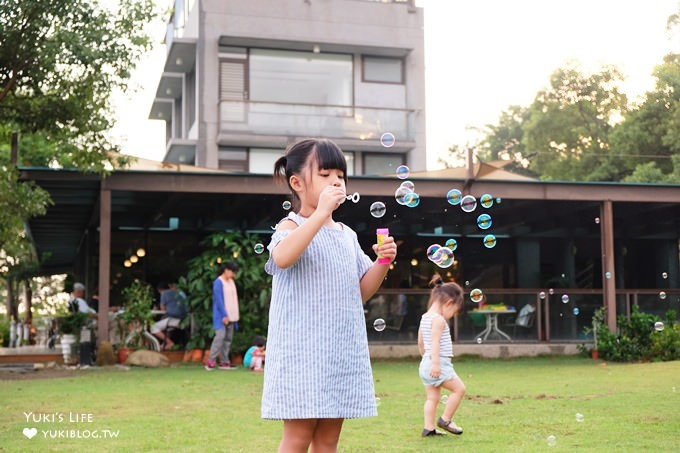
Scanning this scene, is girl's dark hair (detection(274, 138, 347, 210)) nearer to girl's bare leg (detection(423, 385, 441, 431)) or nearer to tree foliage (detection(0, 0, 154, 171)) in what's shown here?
girl's bare leg (detection(423, 385, 441, 431))

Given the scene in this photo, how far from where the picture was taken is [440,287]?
25.1ft

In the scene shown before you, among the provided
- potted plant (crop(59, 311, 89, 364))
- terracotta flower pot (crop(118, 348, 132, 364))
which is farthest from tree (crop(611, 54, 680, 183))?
potted plant (crop(59, 311, 89, 364))

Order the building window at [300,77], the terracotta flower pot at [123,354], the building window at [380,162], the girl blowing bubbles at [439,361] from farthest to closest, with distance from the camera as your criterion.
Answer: the building window at [380,162]
the building window at [300,77]
the terracotta flower pot at [123,354]
the girl blowing bubbles at [439,361]

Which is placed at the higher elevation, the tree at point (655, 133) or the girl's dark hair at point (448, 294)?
the tree at point (655, 133)

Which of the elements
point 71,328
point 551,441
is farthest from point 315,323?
point 71,328

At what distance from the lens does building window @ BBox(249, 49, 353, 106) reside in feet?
91.1

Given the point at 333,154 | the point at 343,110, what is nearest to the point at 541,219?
the point at 343,110

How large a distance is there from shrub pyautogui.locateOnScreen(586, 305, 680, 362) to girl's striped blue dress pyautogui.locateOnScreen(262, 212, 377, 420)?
1437 centimetres

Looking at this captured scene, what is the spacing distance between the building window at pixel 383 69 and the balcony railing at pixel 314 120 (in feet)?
4.17

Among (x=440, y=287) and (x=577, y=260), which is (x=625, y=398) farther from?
(x=577, y=260)

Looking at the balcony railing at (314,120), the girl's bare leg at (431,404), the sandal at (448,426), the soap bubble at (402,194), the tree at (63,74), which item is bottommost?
the sandal at (448,426)

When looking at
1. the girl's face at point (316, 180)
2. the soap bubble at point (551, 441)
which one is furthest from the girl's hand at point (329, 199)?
the soap bubble at point (551, 441)

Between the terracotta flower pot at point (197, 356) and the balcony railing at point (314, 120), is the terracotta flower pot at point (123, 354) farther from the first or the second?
the balcony railing at point (314, 120)

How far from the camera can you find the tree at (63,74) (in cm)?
1420
